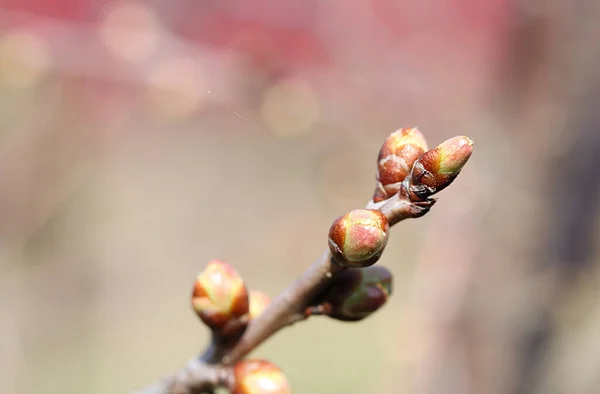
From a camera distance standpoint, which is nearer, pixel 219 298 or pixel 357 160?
pixel 219 298

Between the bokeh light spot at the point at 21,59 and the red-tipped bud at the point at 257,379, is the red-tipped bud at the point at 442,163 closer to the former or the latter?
the red-tipped bud at the point at 257,379

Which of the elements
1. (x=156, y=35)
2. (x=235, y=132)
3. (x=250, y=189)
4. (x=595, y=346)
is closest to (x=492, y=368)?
(x=595, y=346)

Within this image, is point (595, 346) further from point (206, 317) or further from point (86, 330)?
point (86, 330)

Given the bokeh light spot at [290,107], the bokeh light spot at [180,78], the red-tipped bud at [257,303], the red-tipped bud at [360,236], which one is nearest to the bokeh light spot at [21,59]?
the bokeh light spot at [180,78]

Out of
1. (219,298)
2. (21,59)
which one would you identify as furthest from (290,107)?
(219,298)

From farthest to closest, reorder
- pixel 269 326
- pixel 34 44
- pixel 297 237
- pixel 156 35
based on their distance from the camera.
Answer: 1. pixel 297 237
2. pixel 156 35
3. pixel 34 44
4. pixel 269 326

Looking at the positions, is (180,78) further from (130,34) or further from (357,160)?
(357,160)
